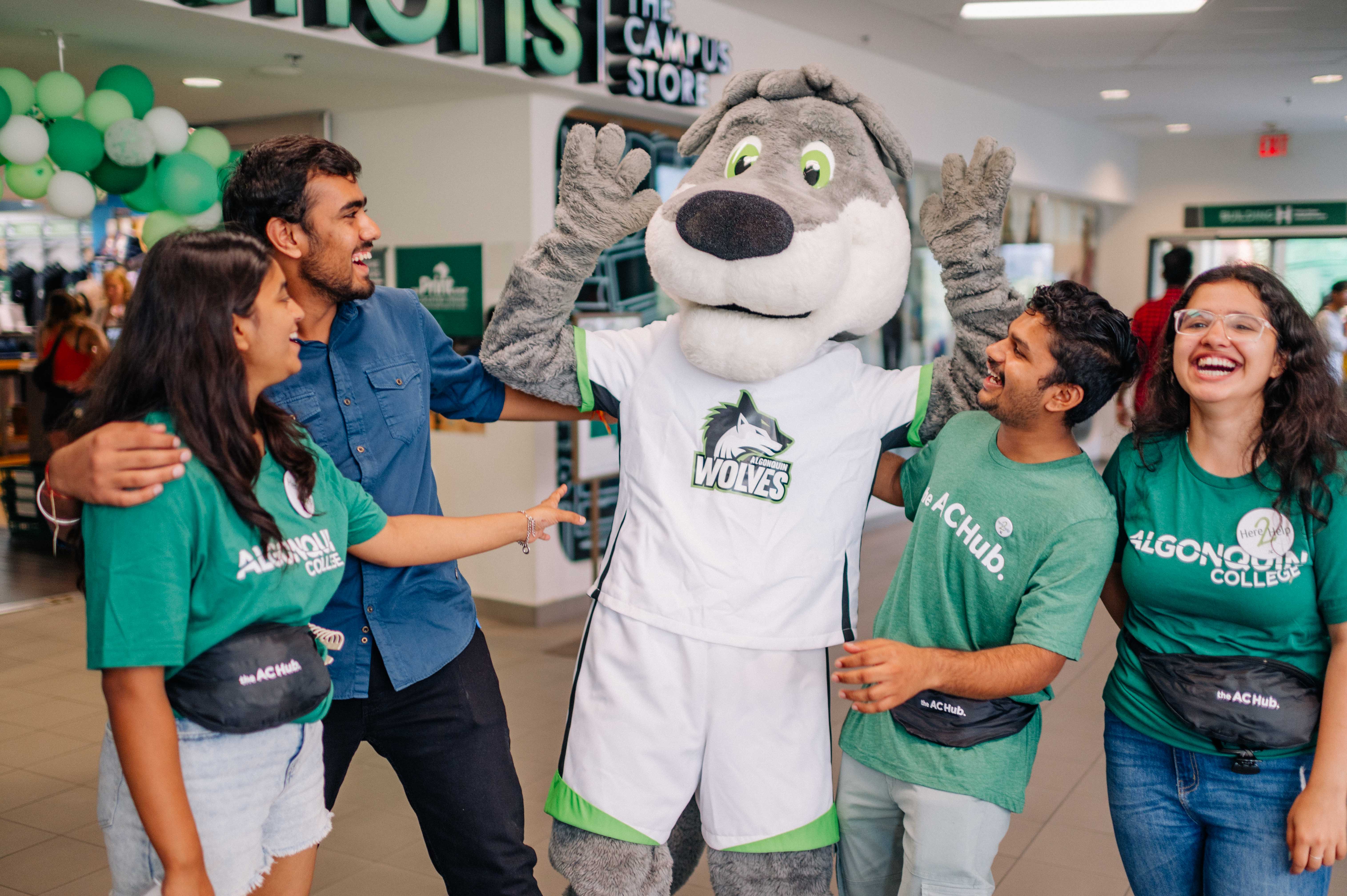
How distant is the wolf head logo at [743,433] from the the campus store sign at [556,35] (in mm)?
2620

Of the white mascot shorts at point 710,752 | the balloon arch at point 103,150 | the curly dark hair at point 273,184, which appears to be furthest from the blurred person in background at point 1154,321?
the balloon arch at point 103,150

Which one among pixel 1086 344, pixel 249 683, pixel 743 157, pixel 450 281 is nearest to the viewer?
pixel 249 683

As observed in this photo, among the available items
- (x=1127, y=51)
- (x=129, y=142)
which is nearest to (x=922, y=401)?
(x=129, y=142)

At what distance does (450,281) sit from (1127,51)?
4.68 meters

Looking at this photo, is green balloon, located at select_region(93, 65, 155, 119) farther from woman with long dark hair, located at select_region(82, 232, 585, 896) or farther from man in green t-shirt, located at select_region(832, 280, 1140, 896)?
man in green t-shirt, located at select_region(832, 280, 1140, 896)

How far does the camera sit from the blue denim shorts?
1.46 m

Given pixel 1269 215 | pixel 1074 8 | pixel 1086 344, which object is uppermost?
pixel 1074 8

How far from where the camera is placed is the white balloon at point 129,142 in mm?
4004

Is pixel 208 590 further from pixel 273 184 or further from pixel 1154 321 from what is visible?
pixel 1154 321

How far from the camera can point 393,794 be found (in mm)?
3418

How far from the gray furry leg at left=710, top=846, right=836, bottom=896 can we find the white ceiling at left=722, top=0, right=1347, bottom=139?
477cm

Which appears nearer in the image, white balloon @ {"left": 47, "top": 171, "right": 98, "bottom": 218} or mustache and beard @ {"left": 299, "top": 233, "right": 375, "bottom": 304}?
mustache and beard @ {"left": 299, "top": 233, "right": 375, "bottom": 304}

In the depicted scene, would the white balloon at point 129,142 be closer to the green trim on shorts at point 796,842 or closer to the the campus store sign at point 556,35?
the the campus store sign at point 556,35

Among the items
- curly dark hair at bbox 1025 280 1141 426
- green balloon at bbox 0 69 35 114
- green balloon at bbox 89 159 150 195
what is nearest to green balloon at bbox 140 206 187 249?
green balloon at bbox 89 159 150 195
